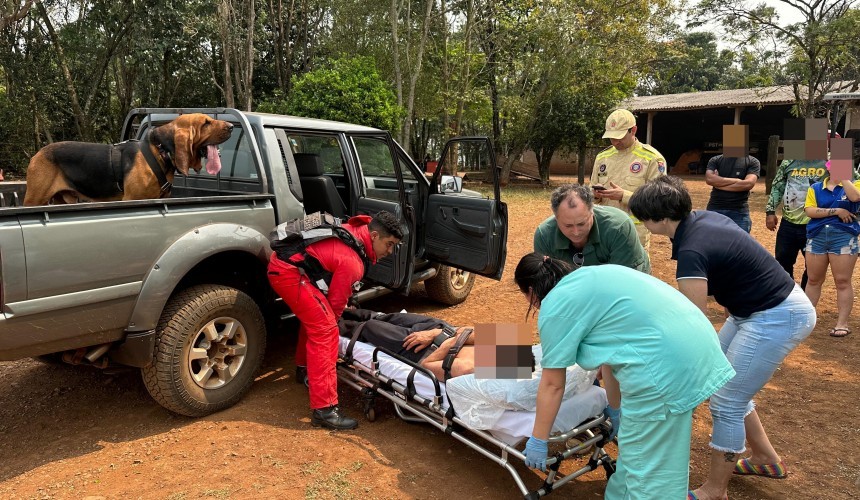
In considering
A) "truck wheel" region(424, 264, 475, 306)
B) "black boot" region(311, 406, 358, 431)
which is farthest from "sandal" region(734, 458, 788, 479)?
"truck wheel" region(424, 264, 475, 306)

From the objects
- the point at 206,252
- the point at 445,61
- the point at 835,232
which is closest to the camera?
the point at 206,252

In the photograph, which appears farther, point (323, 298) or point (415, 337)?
point (415, 337)

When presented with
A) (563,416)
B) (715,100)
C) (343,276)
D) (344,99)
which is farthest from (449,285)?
(715,100)

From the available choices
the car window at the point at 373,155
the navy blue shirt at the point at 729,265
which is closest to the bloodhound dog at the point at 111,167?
the car window at the point at 373,155

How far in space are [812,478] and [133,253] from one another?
12.1 ft

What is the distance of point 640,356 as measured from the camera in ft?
6.73

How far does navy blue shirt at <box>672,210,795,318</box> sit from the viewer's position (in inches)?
94.0

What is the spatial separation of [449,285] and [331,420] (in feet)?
8.58

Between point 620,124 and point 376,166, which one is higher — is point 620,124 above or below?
above

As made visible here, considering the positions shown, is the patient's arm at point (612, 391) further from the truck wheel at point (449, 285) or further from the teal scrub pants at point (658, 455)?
the truck wheel at point (449, 285)

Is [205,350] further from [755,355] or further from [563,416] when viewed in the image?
[755,355]

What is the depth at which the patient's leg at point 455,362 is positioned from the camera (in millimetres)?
3262

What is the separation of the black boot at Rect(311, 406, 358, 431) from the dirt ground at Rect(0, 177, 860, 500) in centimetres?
5

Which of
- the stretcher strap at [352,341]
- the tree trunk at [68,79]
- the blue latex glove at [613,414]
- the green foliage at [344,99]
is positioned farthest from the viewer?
the tree trunk at [68,79]
